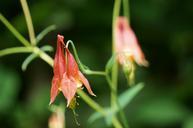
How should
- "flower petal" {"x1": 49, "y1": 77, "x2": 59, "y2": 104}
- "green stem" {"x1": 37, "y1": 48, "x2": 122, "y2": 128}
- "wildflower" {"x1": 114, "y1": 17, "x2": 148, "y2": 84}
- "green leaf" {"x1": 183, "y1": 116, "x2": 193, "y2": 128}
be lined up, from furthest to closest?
"green leaf" {"x1": 183, "y1": 116, "x2": 193, "y2": 128} → "wildflower" {"x1": 114, "y1": 17, "x2": 148, "y2": 84} → "green stem" {"x1": 37, "y1": 48, "x2": 122, "y2": 128} → "flower petal" {"x1": 49, "y1": 77, "x2": 59, "y2": 104}

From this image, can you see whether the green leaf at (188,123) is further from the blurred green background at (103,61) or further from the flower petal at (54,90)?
the flower petal at (54,90)

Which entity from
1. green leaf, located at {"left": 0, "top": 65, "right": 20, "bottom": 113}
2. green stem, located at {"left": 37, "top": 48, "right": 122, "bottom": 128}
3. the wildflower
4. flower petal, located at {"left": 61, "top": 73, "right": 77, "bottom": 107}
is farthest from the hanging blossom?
green leaf, located at {"left": 0, "top": 65, "right": 20, "bottom": 113}

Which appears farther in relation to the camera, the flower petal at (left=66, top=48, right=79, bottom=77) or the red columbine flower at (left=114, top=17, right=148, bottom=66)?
the red columbine flower at (left=114, top=17, right=148, bottom=66)

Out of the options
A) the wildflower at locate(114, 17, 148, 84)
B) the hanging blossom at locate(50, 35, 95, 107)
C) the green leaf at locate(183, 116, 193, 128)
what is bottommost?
the hanging blossom at locate(50, 35, 95, 107)

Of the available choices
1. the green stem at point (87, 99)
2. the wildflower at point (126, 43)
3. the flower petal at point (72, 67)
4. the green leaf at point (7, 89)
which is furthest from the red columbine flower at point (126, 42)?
the green leaf at point (7, 89)

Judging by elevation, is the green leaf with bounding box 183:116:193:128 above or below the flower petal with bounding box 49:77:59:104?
above

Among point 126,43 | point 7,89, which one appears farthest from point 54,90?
point 7,89

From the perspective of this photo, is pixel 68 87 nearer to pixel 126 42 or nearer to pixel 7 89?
pixel 126 42

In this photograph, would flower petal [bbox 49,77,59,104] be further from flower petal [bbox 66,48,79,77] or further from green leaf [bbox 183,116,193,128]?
green leaf [bbox 183,116,193,128]
